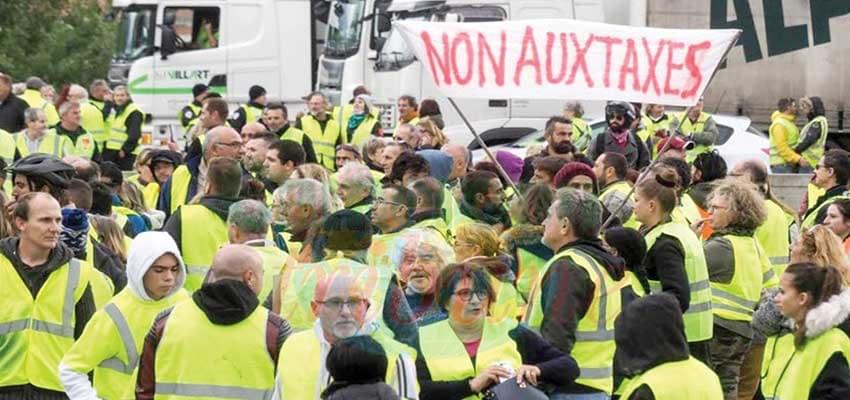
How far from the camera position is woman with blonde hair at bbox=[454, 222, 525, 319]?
8.38 m

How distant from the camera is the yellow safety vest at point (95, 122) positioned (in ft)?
77.4

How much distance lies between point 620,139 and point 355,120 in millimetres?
4943

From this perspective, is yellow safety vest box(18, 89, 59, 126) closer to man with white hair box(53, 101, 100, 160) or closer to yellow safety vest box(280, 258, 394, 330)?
man with white hair box(53, 101, 100, 160)

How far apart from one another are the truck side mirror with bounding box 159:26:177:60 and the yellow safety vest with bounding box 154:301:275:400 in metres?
22.8

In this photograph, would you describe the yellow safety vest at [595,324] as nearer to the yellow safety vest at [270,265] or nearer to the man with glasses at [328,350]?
the yellow safety vest at [270,265]

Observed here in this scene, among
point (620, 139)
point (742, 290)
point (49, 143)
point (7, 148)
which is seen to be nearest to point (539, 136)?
point (49, 143)

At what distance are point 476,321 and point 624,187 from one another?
4816 millimetres

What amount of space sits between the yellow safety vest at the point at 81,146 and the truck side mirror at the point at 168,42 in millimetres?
10059

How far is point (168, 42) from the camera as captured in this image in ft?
97.2

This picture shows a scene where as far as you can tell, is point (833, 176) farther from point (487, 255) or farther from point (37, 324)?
point (37, 324)

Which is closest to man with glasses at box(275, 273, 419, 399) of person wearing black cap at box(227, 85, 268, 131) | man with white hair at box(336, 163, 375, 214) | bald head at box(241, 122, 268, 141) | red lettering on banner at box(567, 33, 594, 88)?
man with white hair at box(336, 163, 375, 214)

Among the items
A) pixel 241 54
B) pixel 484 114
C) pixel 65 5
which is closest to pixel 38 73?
pixel 65 5

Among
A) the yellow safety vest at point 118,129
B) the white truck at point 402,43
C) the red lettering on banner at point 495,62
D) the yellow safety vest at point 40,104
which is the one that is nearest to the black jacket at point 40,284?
the red lettering on banner at point 495,62

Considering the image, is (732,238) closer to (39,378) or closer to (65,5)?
(39,378)
